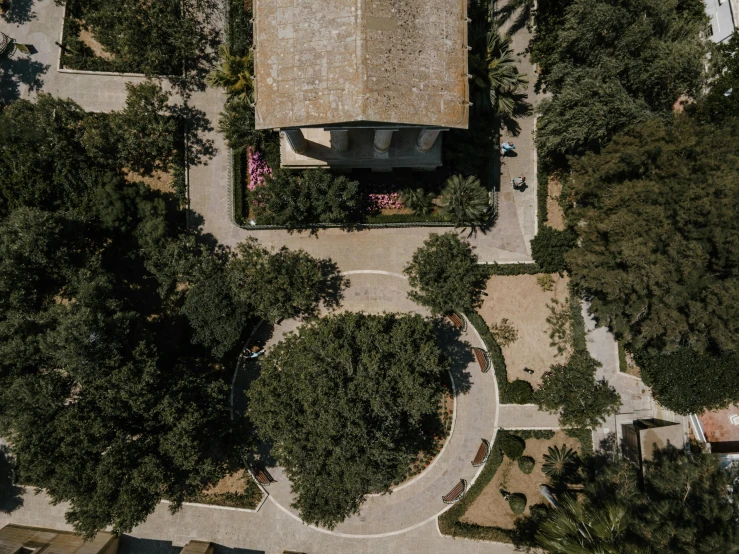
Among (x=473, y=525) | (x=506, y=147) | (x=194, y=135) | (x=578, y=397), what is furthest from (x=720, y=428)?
(x=194, y=135)

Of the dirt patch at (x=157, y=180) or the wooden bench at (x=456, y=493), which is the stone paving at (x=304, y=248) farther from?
the dirt patch at (x=157, y=180)

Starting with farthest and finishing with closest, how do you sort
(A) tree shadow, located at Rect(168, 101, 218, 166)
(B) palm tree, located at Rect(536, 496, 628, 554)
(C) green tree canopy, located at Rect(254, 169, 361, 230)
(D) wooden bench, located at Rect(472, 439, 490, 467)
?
(A) tree shadow, located at Rect(168, 101, 218, 166), (D) wooden bench, located at Rect(472, 439, 490, 467), (C) green tree canopy, located at Rect(254, 169, 361, 230), (B) palm tree, located at Rect(536, 496, 628, 554)

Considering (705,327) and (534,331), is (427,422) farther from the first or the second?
(705,327)

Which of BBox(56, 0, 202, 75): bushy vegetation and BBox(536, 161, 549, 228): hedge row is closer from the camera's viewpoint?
BBox(56, 0, 202, 75): bushy vegetation

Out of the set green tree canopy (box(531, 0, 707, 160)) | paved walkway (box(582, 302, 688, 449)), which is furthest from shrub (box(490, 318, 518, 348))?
green tree canopy (box(531, 0, 707, 160))

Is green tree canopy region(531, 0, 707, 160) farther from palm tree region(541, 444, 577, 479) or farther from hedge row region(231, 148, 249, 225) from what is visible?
palm tree region(541, 444, 577, 479)

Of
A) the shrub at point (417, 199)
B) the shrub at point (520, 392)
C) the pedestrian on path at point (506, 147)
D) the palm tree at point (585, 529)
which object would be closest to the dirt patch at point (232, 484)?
the palm tree at point (585, 529)

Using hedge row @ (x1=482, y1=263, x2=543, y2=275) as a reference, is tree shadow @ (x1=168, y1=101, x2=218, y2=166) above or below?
above
